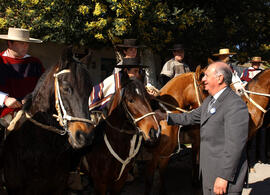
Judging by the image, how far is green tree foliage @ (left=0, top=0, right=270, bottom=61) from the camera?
752 cm

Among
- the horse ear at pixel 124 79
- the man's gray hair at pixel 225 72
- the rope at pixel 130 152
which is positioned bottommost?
the rope at pixel 130 152

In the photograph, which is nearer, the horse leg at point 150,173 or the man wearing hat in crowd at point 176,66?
the horse leg at point 150,173

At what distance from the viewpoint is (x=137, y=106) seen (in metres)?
3.13

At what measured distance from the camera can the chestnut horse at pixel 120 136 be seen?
10.3 feet

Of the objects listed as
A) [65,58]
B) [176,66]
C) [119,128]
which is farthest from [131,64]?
[176,66]

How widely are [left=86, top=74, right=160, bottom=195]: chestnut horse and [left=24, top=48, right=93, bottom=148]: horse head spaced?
849 mm

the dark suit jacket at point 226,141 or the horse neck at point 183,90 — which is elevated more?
the horse neck at point 183,90

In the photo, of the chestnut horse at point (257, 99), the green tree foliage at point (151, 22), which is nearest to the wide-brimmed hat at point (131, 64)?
the chestnut horse at point (257, 99)

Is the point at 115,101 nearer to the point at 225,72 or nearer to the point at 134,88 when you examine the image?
the point at 134,88

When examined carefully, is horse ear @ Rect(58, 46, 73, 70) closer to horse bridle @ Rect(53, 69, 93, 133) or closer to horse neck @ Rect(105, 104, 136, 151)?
horse bridle @ Rect(53, 69, 93, 133)

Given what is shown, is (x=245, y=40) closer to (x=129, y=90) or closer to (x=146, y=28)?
(x=146, y=28)

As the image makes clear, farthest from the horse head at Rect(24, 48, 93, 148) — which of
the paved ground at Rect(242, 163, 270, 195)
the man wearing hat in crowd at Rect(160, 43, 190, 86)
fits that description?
the paved ground at Rect(242, 163, 270, 195)

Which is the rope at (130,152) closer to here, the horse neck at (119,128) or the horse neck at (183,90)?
the horse neck at (119,128)

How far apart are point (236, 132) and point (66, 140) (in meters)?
1.71
